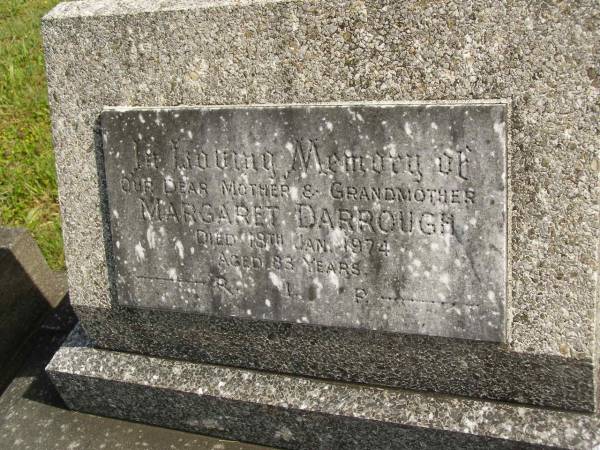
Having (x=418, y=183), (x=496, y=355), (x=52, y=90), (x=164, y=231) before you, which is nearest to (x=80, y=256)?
(x=164, y=231)

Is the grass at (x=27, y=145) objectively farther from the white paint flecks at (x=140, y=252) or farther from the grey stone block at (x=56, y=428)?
the white paint flecks at (x=140, y=252)

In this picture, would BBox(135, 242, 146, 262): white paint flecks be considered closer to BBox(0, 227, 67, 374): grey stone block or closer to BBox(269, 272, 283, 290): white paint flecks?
BBox(269, 272, 283, 290): white paint flecks

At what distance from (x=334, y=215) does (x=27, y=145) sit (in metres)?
3.21

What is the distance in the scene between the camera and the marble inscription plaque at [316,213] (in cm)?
210

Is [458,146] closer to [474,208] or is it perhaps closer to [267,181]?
[474,208]

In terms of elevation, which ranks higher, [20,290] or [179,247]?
[179,247]

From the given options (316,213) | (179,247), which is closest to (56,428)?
(179,247)

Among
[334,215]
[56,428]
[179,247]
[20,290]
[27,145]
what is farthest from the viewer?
[27,145]

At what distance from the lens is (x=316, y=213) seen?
2.30 m

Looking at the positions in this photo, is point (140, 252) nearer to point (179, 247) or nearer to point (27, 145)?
point (179, 247)

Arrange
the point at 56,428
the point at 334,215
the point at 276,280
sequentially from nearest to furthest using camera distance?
the point at 334,215 < the point at 276,280 < the point at 56,428

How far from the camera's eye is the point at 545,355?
2156mm

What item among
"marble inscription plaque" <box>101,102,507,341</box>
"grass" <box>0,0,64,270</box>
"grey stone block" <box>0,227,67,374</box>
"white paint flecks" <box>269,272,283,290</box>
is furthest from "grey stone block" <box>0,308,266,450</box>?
"grass" <box>0,0,64,270</box>

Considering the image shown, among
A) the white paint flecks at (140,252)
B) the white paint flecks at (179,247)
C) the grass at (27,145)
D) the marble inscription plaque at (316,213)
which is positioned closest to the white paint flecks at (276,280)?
the marble inscription plaque at (316,213)
